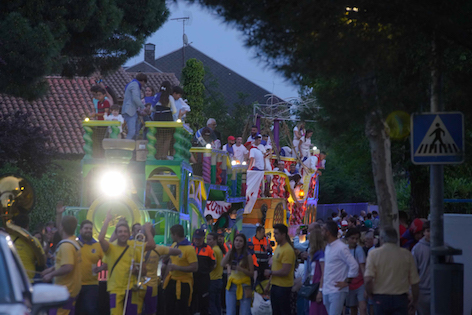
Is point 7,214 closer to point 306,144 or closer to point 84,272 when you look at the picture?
point 84,272

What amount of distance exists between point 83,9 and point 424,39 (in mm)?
12916

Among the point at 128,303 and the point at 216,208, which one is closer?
the point at 128,303

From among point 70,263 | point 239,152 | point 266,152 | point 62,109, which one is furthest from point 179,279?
point 62,109

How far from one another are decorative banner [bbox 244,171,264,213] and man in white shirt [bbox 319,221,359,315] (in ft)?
48.5

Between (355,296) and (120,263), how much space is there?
3785 millimetres

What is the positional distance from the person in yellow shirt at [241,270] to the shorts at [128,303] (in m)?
1.85

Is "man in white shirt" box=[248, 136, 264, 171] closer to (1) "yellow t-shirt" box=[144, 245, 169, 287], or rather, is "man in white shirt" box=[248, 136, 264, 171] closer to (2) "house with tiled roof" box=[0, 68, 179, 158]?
(2) "house with tiled roof" box=[0, 68, 179, 158]

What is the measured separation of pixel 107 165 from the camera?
16406 mm

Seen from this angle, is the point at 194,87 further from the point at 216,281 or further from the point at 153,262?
the point at 153,262

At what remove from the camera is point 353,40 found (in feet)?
27.0

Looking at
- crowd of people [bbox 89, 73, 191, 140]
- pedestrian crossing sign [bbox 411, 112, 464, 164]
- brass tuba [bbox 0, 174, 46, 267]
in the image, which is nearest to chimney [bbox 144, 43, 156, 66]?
crowd of people [bbox 89, 73, 191, 140]

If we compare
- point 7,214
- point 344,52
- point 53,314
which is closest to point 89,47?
point 7,214

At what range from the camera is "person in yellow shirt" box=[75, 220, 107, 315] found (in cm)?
1061

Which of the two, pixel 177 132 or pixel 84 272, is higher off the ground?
pixel 177 132
